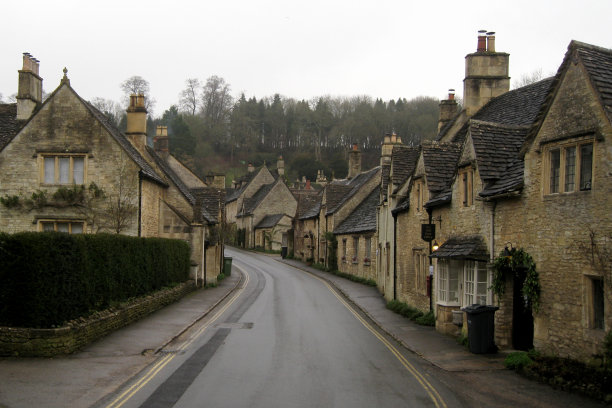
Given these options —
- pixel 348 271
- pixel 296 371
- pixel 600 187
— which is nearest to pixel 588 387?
pixel 600 187

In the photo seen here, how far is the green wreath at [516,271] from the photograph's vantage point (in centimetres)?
1259

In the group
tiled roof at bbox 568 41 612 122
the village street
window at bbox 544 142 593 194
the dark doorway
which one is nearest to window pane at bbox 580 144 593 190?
window at bbox 544 142 593 194

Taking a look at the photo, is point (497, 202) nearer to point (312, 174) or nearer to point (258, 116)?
point (312, 174)

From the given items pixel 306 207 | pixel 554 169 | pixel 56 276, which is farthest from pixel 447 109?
pixel 306 207

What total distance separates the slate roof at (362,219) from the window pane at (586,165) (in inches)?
940

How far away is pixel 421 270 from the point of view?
69.7 feet

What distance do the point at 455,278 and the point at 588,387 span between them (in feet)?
25.0

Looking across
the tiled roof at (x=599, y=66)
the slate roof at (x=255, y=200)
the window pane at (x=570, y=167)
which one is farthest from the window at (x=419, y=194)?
the slate roof at (x=255, y=200)

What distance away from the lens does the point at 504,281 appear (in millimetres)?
14414

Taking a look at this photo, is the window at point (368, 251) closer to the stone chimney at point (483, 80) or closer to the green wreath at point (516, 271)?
the stone chimney at point (483, 80)

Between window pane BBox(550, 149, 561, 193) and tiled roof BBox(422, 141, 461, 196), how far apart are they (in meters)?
7.02

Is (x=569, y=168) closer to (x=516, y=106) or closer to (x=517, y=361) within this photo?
(x=517, y=361)

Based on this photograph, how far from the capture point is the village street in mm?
9703

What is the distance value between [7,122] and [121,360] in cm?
2146
